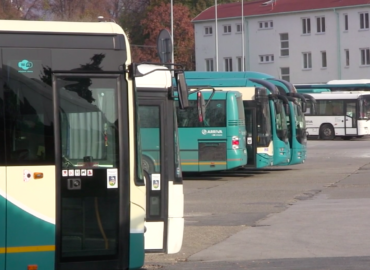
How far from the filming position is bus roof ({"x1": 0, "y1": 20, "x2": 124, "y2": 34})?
7625mm

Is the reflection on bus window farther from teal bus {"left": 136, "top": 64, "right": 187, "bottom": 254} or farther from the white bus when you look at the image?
the white bus

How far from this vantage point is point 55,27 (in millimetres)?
7691

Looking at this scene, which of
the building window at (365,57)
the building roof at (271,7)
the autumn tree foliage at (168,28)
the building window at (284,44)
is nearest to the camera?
the building window at (365,57)

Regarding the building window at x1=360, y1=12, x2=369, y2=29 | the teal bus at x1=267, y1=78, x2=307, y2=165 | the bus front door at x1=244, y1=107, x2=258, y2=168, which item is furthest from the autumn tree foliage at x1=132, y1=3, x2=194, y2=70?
the bus front door at x1=244, y1=107, x2=258, y2=168

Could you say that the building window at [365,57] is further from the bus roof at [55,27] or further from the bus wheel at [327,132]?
the bus roof at [55,27]

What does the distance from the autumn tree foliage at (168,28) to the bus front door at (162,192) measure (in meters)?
60.8

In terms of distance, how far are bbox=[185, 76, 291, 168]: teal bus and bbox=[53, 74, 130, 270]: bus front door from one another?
1581 centimetres

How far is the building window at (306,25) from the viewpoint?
66.6 m

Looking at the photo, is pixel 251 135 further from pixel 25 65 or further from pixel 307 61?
pixel 307 61

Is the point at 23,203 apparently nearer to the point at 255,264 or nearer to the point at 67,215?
the point at 67,215

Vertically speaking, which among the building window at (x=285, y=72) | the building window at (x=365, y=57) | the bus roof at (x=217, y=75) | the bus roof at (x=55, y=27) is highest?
the building window at (x=365, y=57)

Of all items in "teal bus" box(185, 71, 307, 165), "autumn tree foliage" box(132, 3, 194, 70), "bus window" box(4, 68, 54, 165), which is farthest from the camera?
"autumn tree foliage" box(132, 3, 194, 70)

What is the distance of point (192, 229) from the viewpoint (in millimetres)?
12797

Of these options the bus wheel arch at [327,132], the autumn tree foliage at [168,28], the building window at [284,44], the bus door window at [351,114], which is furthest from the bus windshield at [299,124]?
the autumn tree foliage at [168,28]
